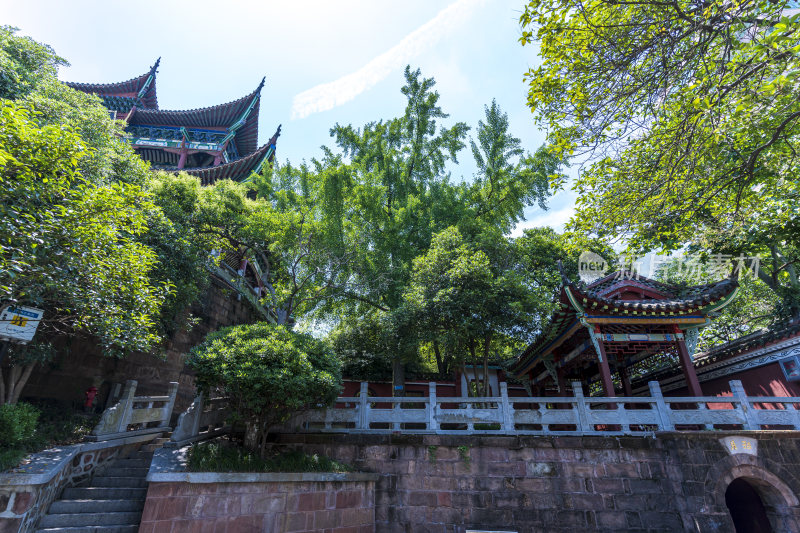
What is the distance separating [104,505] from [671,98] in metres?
10.4

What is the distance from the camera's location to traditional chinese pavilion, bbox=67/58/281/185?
25.0 m

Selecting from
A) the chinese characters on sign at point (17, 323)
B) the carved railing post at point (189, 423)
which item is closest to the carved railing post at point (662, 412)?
the carved railing post at point (189, 423)

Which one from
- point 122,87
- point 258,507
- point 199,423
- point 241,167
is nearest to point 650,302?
point 258,507

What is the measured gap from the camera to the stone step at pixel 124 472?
6188 mm

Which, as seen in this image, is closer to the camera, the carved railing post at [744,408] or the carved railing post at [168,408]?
the carved railing post at [744,408]

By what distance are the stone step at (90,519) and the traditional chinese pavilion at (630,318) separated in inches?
338

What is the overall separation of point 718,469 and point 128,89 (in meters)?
35.8

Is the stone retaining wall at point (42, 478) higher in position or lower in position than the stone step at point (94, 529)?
higher

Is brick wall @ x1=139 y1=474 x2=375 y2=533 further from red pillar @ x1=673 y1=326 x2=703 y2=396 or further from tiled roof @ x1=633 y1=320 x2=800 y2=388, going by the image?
tiled roof @ x1=633 y1=320 x2=800 y2=388

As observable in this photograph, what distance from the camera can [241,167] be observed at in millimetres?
21719

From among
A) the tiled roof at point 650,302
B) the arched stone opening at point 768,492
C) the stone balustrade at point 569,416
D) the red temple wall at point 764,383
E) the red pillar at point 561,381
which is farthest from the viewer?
the red pillar at point 561,381

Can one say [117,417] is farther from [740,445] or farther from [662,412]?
[740,445]

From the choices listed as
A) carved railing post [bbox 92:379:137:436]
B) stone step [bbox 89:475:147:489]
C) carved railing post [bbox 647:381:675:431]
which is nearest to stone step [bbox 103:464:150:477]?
stone step [bbox 89:475:147:489]

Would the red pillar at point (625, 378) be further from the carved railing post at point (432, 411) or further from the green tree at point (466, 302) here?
the carved railing post at point (432, 411)
